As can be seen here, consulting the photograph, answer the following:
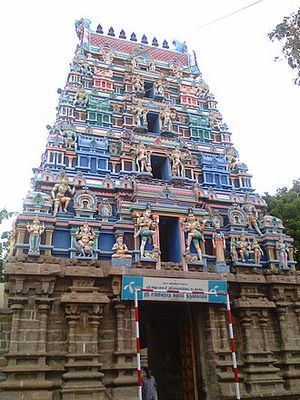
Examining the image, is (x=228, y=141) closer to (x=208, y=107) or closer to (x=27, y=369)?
(x=208, y=107)

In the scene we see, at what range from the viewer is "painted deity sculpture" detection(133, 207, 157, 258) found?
12414mm

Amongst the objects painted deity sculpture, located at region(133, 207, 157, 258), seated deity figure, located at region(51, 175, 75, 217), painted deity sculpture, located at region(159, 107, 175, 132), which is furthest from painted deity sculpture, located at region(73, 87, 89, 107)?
painted deity sculpture, located at region(133, 207, 157, 258)

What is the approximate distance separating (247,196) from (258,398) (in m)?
7.05

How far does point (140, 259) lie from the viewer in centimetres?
1209

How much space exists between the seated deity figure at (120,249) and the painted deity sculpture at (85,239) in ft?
2.29

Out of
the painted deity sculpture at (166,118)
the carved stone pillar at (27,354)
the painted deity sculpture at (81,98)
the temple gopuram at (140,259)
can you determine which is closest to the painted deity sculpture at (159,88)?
the temple gopuram at (140,259)

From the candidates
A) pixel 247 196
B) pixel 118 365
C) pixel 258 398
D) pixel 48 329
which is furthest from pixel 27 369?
pixel 247 196

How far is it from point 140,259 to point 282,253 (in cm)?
517

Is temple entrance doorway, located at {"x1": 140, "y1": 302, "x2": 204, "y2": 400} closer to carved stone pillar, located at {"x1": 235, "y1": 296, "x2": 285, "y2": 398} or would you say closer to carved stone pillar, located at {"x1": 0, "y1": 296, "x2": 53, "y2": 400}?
carved stone pillar, located at {"x1": 235, "y1": 296, "x2": 285, "y2": 398}

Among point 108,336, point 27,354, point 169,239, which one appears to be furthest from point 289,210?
point 27,354

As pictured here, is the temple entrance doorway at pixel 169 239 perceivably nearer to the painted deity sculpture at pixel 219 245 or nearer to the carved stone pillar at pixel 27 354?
the painted deity sculpture at pixel 219 245

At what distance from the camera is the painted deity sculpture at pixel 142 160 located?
14.3 m

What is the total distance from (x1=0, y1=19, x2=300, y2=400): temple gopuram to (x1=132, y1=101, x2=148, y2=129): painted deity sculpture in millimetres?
64

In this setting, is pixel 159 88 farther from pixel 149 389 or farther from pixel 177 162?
pixel 149 389
